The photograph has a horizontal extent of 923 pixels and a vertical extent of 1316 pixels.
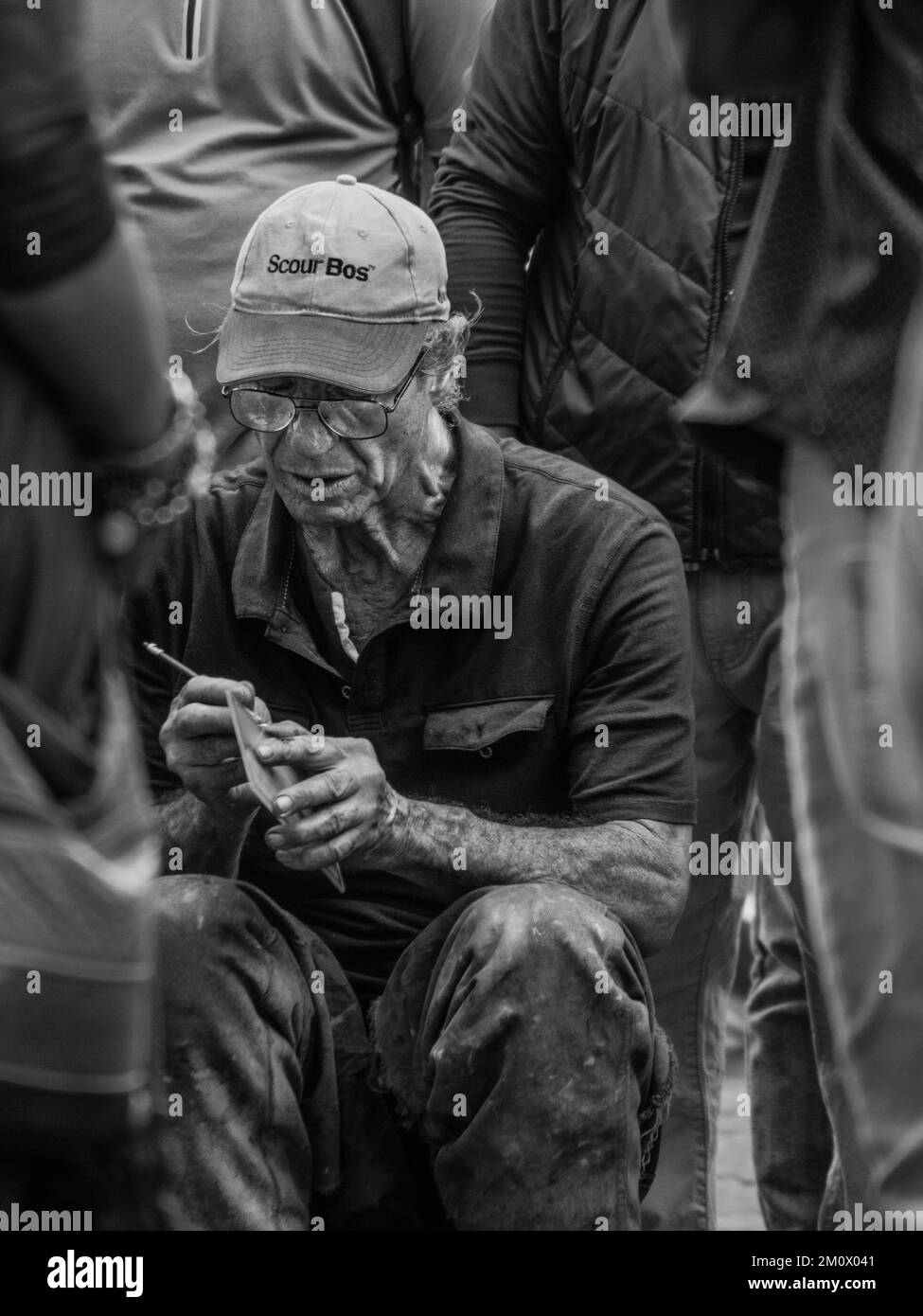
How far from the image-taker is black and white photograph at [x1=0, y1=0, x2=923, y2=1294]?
1485 millimetres

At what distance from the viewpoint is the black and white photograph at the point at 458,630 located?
149 centimetres

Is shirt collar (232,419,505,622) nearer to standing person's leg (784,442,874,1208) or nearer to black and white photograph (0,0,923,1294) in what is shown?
black and white photograph (0,0,923,1294)

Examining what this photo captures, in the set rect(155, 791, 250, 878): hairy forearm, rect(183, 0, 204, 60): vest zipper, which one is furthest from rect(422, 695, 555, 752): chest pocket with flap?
rect(183, 0, 204, 60): vest zipper

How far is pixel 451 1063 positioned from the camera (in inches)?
88.6

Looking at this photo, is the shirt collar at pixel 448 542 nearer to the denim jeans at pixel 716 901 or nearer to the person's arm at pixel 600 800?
the person's arm at pixel 600 800

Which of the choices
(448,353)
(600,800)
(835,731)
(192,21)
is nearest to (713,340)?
(448,353)

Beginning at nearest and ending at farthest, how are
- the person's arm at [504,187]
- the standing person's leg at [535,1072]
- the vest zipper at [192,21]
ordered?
1. the standing person's leg at [535,1072]
2. the person's arm at [504,187]
3. the vest zipper at [192,21]

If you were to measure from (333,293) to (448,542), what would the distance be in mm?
338

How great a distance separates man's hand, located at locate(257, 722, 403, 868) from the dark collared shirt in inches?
6.3

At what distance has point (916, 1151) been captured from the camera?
1463 millimetres

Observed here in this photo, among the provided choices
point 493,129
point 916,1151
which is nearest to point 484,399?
point 493,129

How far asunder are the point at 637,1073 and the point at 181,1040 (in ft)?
1.65

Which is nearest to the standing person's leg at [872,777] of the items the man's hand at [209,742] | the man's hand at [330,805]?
the man's hand at [330,805]

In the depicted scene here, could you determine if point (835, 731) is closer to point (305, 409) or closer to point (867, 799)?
point (867, 799)
